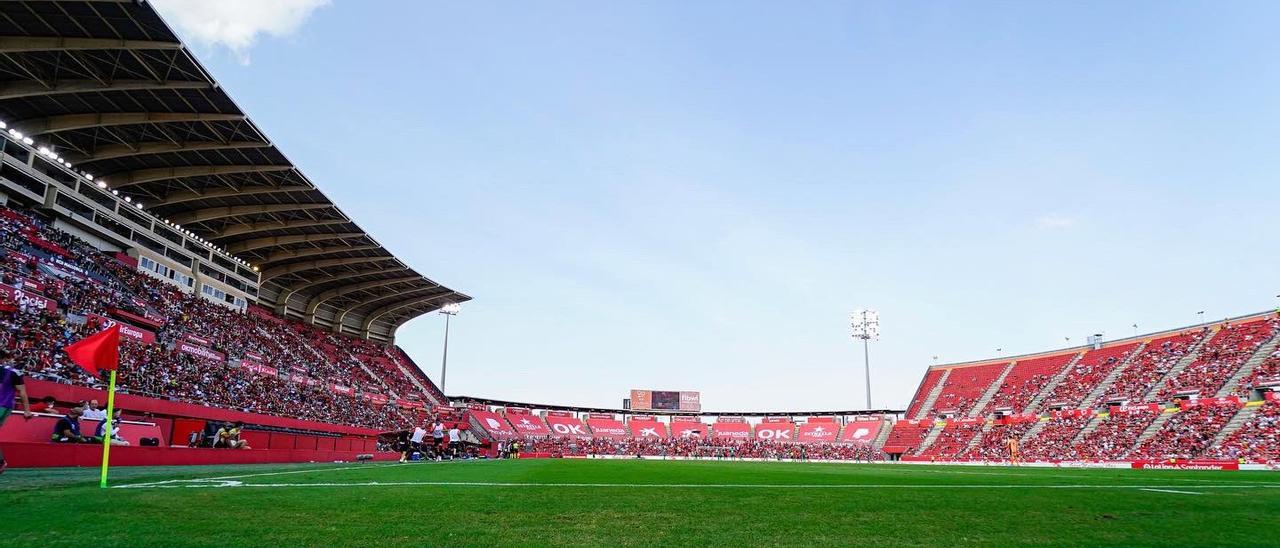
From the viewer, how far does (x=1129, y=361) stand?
46938 millimetres

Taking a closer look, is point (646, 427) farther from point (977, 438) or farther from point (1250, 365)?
point (1250, 365)

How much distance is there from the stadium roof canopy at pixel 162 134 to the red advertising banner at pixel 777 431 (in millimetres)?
43407

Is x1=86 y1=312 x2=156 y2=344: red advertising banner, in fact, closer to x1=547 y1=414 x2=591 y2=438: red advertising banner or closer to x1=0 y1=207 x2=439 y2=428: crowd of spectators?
x1=0 y1=207 x2=439 y2=428: crowd of spectators

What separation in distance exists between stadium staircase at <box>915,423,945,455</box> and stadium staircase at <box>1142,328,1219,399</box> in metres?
16.2

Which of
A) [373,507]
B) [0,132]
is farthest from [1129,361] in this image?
[0,132]

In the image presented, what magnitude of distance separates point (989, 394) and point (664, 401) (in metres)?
33.6

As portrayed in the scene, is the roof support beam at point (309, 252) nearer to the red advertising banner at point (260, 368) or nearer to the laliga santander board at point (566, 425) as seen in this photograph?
the red advertising banner at point (260, 368)

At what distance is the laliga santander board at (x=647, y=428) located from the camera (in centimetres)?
7069

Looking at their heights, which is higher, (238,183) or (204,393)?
(238,183)

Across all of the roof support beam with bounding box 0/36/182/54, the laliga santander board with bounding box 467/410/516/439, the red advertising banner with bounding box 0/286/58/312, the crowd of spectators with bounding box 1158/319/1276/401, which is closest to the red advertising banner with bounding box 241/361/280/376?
the red advertising banner with bounding box 0/286/58/312

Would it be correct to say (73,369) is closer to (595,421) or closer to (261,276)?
(261,276)

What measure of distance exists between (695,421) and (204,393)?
5498 cm

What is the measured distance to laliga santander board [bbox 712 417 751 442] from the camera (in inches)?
2795

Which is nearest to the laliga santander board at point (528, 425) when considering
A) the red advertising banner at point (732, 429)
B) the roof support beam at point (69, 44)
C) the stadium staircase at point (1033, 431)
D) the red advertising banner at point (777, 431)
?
the red advertising banner at point (732, 429)
